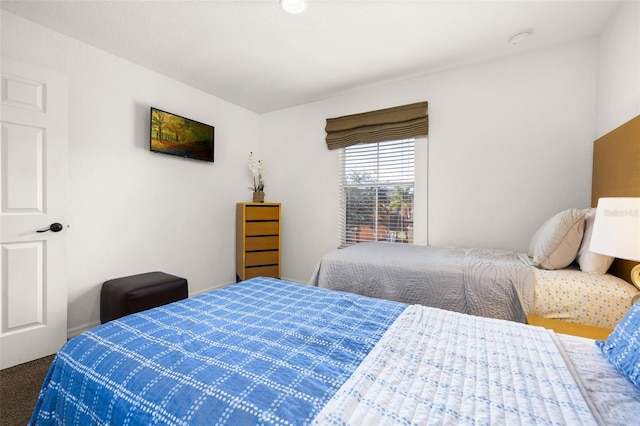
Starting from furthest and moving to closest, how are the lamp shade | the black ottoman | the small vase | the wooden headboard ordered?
the small vase, the black ottoman, the wooden headboard, the lamp shade

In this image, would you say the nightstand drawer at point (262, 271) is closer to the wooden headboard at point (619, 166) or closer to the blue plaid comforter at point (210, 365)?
the blue plaid comforter at point (210, 365)

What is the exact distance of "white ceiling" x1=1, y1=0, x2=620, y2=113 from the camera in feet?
6.57

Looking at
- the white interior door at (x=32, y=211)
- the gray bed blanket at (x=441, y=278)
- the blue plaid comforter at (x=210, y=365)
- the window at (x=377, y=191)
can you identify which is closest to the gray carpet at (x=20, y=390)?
the white interior door at (x=32, y=211)

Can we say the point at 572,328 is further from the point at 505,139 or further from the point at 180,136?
the point at 180,136

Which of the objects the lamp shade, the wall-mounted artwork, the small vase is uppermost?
the wall-mounted artwork

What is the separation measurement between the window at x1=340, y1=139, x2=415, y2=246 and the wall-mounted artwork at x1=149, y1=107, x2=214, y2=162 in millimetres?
1737

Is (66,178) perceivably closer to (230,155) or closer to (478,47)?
(230,155)

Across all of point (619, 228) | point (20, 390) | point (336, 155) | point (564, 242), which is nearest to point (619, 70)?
point (564, 242)

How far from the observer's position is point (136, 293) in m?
2.24

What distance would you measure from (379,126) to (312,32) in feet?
4.52

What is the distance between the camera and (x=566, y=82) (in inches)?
97.7

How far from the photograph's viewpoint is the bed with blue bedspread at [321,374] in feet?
2.12

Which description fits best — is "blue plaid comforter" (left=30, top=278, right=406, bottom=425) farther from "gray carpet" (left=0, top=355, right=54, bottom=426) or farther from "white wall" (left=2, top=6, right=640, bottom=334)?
"white wall" (left=2, top=6, right=640, bottom=334)

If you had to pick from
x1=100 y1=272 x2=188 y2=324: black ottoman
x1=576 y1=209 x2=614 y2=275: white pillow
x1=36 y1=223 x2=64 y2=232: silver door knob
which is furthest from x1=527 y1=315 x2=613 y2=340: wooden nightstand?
x1=36 y1=223 x2=64 y2=232: silver door knob
